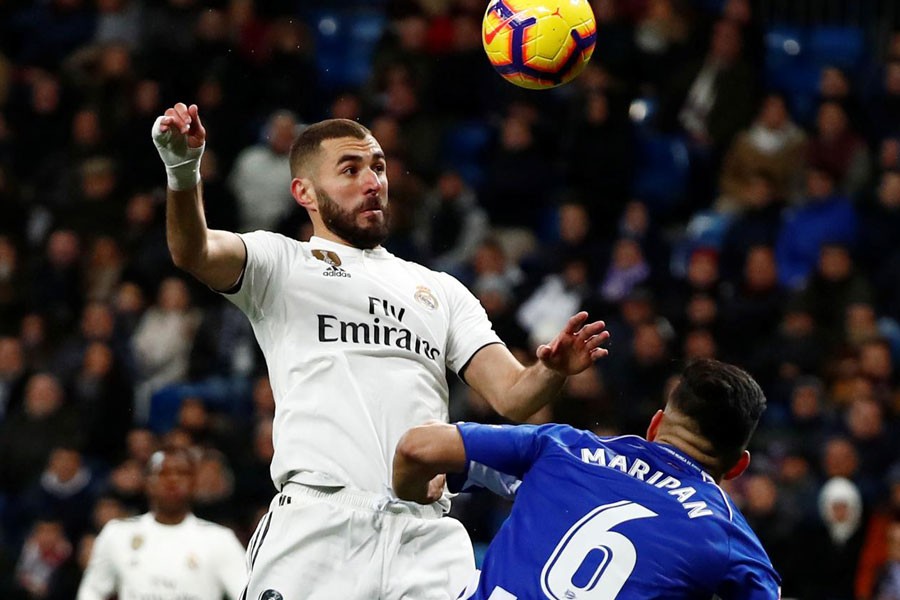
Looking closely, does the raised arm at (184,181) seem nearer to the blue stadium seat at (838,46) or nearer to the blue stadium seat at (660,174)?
the blue stadium seat at (660,174)

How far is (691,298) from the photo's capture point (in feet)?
44.4

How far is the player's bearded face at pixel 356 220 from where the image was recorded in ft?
20.7

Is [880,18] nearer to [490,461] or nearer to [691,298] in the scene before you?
[691,298]

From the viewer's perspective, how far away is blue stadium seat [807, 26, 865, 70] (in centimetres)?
1631

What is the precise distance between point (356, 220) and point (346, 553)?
1346 millimetres

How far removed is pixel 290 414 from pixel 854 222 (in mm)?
9211

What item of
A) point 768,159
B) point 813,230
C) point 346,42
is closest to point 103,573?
point 813,230

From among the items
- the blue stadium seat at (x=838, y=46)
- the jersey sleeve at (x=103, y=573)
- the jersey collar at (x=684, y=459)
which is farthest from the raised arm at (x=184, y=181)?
the blue stadium seat at (x=838, y=46)

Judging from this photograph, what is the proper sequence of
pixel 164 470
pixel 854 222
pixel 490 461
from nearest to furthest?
pixel 490 461 → pixel 164 470 → pixel 854 222

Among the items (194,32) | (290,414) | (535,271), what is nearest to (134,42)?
(194,32)

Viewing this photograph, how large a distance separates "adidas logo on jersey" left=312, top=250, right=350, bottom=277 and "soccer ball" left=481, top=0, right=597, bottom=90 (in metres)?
1.37

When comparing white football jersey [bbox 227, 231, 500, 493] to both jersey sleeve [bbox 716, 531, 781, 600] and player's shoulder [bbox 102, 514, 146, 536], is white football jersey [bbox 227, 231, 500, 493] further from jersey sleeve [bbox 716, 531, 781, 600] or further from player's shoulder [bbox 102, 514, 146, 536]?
player's shoulder [bbox 102, 514, 146, 536]

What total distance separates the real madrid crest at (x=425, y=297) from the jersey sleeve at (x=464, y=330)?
13 centimetres

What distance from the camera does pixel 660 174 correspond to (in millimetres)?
15031
